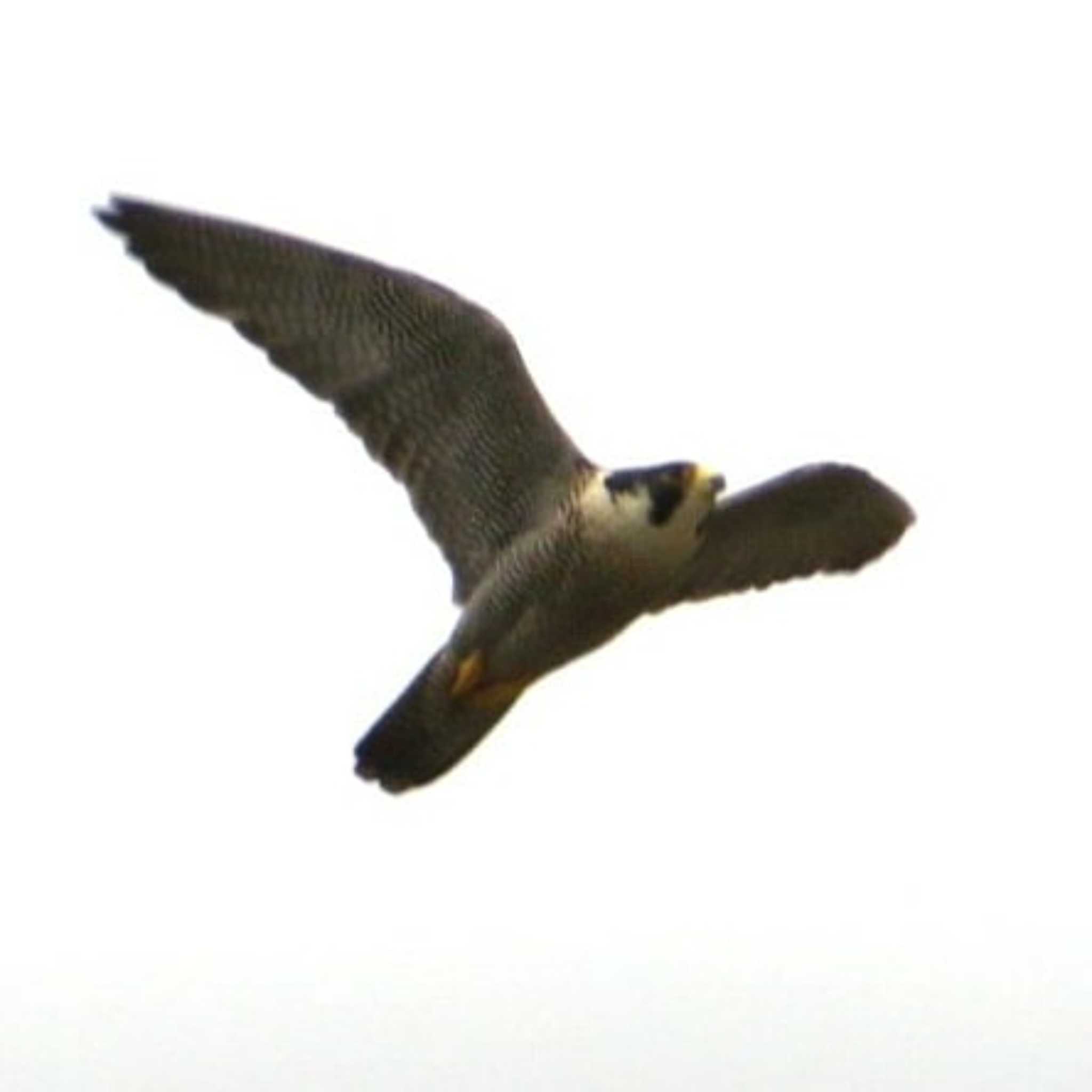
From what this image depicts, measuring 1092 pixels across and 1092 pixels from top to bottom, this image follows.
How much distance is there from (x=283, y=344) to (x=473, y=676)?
1.55 metres

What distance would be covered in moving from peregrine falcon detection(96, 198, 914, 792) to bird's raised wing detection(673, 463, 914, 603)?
10.9 inches

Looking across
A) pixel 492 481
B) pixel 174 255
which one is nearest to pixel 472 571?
pixel 492 481

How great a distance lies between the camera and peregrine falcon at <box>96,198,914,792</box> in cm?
1839

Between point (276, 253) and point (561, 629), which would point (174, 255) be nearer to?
point (276, 253)

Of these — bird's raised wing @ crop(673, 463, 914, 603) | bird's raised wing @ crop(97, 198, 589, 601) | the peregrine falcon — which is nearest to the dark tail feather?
the peregrine falcon

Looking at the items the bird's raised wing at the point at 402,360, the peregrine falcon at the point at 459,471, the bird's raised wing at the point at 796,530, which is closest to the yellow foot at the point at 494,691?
the peregrine falcon at the point at 459,471

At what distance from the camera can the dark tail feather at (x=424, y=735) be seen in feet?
60.8

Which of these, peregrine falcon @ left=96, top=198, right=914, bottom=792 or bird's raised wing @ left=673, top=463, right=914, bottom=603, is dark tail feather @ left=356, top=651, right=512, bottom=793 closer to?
peregrine falcon @ left=96, top=198, right=914, bottom=792

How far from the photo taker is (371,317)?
61.6 feet

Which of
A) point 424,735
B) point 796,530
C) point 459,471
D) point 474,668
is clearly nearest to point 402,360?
point 459,471

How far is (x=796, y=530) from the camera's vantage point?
1967 centimetres

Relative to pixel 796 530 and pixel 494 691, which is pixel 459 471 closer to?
pixel 494 691

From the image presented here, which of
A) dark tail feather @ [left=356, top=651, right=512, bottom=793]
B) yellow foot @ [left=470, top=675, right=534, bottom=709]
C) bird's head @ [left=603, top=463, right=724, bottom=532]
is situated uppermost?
bird's head @ [left=603, top=463, right=724, bottom=532]

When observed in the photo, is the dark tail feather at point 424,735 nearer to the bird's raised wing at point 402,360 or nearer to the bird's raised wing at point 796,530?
the bird's raised wing at point 402,360
